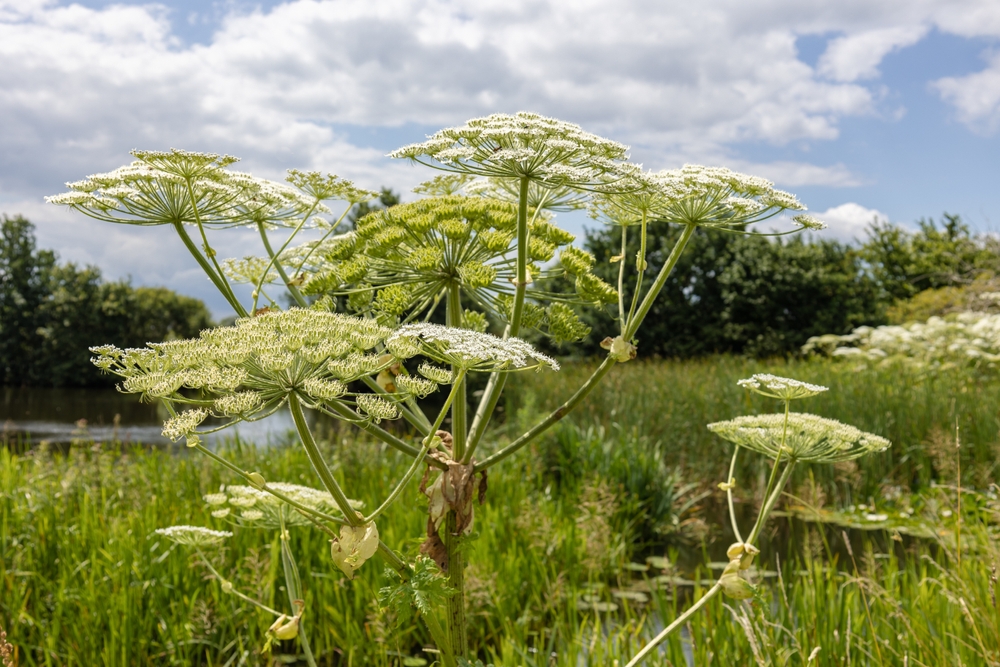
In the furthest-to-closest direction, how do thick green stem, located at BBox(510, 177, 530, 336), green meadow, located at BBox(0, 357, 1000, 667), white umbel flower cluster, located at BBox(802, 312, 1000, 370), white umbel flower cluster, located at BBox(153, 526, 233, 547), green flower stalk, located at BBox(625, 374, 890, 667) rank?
white umbel flower cluster, located at BBox(802, 312, 1000, 370) < green meadow, located at BBox(0, 357, 1000, 667) < white umbel flower cluster, located at BBox(153, 526, 233, 547) < green flower stalk, located at BBox(625, 374, 890, 667) < thick green stem, located at BBox(510, 177, 530, 336)

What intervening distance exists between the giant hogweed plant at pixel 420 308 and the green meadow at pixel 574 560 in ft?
0.75

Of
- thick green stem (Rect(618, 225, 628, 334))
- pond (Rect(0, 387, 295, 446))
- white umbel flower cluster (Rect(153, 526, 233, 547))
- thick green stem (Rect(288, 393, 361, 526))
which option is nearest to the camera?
thick green stem (Rect(288, 393, 361, 526))

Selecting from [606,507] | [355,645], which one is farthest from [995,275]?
[355,645]

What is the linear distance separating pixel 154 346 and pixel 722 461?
9.09 m

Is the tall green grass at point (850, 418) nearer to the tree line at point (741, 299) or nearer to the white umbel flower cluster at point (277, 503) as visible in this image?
the white umbel flower cluster at point (277, 503)

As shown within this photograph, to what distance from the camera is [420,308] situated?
2.12m

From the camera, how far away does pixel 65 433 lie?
21.8 metres

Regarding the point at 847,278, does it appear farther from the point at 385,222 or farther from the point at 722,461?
the point at 385,222

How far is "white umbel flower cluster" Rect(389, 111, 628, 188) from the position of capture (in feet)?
5.77

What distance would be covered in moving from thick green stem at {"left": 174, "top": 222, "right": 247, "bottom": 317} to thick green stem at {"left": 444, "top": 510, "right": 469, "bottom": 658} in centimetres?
82

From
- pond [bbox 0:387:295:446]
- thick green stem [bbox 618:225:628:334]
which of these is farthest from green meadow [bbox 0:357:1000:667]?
pond [bbox 0:387:295:446]

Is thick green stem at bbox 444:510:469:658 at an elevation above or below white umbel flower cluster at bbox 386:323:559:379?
below

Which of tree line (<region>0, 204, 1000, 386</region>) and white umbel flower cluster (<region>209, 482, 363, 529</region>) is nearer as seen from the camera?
white umbel flower cluster (<region>209, 482, 363, 529</region>)

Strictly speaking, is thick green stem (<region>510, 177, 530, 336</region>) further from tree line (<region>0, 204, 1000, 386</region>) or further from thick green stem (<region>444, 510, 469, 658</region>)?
tree line (<region>0, 204, 1000, 386</region>)
